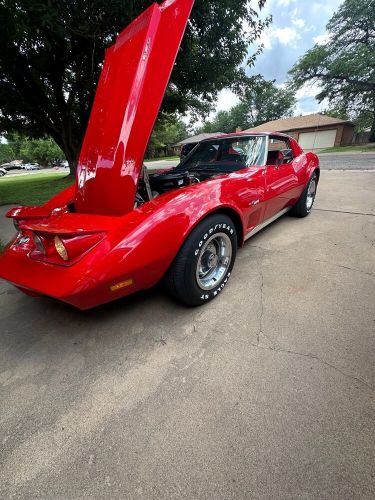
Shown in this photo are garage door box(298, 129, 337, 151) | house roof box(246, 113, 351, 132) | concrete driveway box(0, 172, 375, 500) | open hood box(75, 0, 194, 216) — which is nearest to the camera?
concrete driveway box(0, 172, 375, 500)

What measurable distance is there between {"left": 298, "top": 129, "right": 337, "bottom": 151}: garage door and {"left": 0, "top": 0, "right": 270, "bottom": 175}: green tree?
81.5ft

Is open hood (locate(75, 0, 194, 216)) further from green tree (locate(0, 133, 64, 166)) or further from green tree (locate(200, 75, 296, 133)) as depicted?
green tree (locate(0, 133, 64, 166))

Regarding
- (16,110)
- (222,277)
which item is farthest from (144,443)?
(16,110)

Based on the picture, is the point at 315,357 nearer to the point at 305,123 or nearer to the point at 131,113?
the point at 131,113

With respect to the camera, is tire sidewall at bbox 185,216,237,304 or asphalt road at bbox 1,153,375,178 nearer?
tire sidewall at bbox 185,216,237,304

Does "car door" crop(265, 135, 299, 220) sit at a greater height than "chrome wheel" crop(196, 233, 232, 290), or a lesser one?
greater

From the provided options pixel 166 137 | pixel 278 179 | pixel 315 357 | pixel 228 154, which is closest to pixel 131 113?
pixel 228 154

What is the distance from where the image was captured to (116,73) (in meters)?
2.06

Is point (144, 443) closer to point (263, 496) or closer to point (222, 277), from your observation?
point (263, 496)

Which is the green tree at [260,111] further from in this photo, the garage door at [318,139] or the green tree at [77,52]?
the green tree at [77,52]

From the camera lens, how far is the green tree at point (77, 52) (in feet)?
13.5

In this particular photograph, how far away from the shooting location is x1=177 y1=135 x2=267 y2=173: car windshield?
111 inches

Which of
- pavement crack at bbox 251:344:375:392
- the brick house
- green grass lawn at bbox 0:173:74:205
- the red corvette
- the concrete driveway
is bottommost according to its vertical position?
green grass lawn at bbox 0:173:74:205

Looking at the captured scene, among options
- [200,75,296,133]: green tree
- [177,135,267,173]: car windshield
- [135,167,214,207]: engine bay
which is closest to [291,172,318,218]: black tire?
[177,135,267,173]: car windshield
